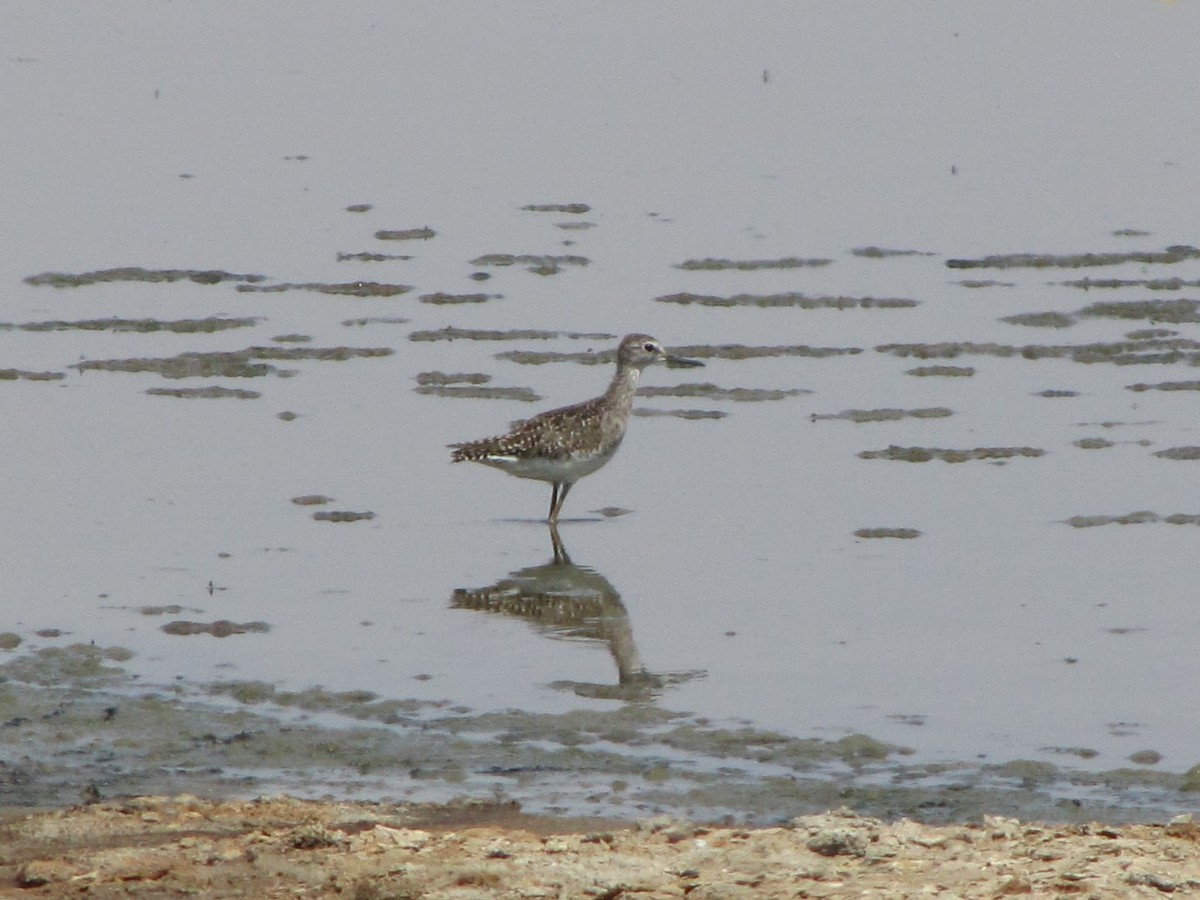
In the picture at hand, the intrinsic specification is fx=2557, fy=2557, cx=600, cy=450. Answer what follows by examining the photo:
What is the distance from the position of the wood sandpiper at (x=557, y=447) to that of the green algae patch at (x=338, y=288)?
6549mm

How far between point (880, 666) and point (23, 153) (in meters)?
18.6

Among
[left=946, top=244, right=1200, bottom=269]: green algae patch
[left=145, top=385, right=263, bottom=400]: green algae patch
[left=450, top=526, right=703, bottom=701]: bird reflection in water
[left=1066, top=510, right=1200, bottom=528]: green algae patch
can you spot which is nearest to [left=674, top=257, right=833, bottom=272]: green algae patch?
[left=946, top=244, right=1200, bottom=269]: green algae patch

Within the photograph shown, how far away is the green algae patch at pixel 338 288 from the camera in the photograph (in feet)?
72.8

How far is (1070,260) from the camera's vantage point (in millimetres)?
23906

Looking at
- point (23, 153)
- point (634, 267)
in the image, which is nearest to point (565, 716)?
point (634, 267)

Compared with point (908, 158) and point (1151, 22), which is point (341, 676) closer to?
point (908, 158)

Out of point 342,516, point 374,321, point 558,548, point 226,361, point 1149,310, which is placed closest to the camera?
point 558,548

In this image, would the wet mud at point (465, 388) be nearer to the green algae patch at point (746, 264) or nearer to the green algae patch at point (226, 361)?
the green algae patch at point (226, 361)

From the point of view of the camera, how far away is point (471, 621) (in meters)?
13.0

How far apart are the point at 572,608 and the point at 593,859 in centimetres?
530

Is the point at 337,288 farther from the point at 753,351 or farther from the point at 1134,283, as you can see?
the point at 1134,283

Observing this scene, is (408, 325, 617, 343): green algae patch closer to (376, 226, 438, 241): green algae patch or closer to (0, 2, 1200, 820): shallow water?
(0, 2, 1200, 820): shallow water

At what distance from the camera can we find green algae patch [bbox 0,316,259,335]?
67.2ft

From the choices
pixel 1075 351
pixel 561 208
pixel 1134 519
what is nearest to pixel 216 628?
pixel 1134 519
